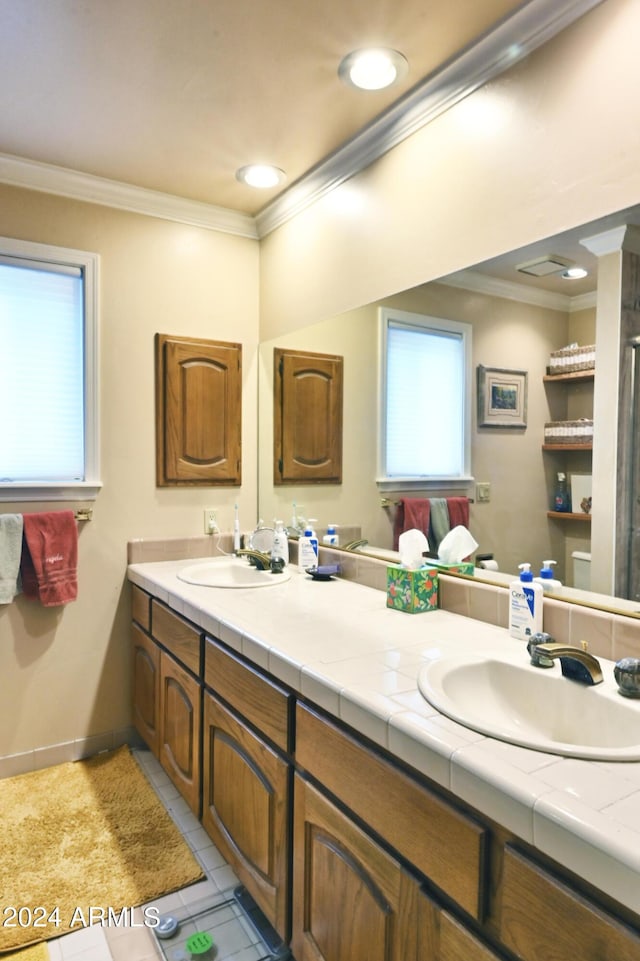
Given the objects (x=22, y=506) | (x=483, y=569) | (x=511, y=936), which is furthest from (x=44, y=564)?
(x=511, y=936)

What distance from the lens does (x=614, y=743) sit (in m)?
1.06

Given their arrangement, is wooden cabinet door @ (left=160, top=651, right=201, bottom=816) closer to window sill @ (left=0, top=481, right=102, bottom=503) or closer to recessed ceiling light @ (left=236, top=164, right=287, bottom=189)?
window sill @ (left=0, top=481, right=102, bottom=503)

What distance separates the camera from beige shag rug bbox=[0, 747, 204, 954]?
1.68 metres

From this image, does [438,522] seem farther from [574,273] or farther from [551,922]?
[551,922]

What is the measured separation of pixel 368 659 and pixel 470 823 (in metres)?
0.50

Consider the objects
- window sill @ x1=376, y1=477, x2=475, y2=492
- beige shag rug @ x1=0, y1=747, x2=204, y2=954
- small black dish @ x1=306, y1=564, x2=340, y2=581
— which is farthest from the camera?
small black dish @ x1=306, y1=564, x2=340, y2=581

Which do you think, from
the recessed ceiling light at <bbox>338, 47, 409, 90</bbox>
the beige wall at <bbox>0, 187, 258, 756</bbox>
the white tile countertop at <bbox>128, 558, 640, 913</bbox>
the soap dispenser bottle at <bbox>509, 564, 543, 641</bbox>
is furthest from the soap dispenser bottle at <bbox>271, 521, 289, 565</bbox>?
the recessed ceiling light at <bbox>338, 47, 409, 90</bbox>

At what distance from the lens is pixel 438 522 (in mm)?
1859

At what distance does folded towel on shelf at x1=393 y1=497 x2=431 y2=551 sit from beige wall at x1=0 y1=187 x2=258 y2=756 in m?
1.06

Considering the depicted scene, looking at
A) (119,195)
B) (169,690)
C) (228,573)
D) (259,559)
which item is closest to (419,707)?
(169,690)

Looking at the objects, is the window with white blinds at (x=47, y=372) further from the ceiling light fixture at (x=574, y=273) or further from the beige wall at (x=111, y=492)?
the ceiling light fixture at (x=574, y=273)

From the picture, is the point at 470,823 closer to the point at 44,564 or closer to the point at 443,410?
the point at 443,410

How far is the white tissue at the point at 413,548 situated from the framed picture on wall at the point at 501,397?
0.41 metres

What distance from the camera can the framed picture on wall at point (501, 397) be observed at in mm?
1583
